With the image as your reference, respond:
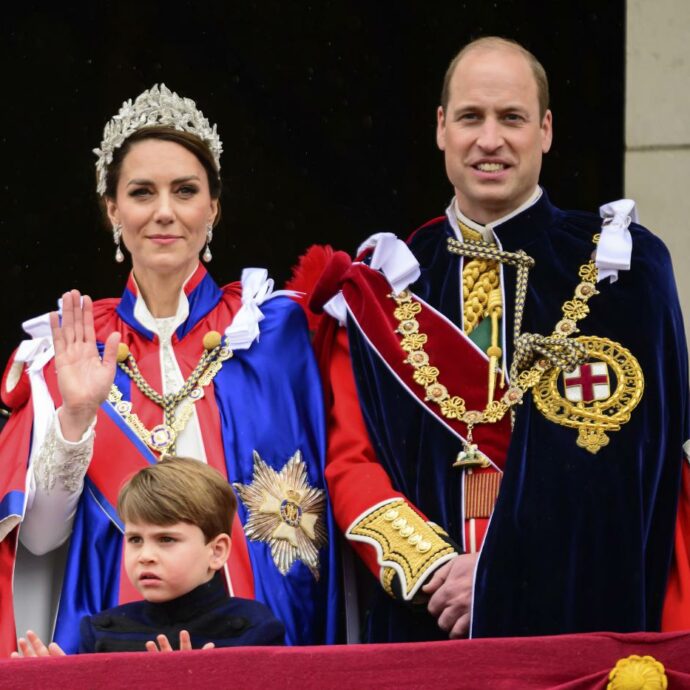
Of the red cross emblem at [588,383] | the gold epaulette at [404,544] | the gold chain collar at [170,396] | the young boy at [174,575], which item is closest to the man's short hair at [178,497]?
the young boy at [174,575]

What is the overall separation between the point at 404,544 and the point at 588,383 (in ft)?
1.71

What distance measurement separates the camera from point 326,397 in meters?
4.89

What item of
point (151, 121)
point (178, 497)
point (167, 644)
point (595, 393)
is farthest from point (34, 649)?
point (151, 121)

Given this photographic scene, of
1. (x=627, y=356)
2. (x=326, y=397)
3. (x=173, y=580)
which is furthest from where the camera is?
(x=326, y=397)

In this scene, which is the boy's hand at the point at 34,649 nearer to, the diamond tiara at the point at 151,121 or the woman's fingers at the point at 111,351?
the woman's fingers at the point at 111,351

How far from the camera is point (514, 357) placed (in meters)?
4.62

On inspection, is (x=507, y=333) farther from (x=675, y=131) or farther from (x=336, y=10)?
(x=336, y=10)

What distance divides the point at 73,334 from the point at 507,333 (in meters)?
0.95

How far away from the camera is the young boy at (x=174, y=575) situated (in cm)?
415

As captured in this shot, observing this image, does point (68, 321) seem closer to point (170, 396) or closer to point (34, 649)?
point (170, 396)

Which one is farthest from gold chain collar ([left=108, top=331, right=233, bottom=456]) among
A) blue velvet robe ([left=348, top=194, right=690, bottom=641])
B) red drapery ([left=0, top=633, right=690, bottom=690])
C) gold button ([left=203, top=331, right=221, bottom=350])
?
red drapery ([left=0, top=633, right=690, bottom=690])

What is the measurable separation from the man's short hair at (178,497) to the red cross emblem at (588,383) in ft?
2.60

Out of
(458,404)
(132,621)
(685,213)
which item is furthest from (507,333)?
(685,213)

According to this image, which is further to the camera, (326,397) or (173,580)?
(326,397)
